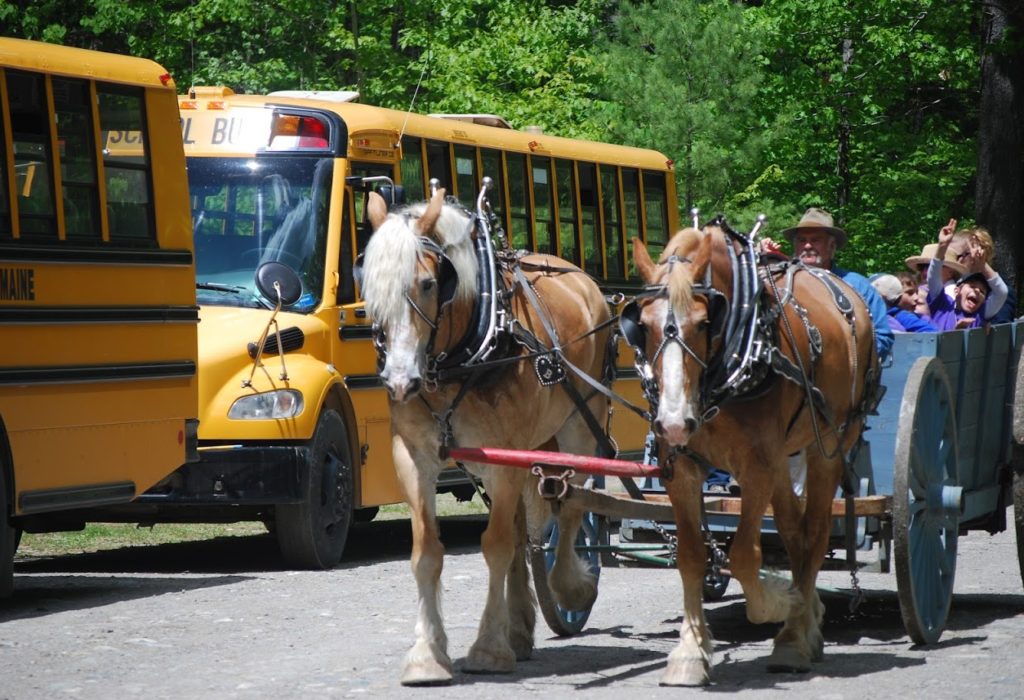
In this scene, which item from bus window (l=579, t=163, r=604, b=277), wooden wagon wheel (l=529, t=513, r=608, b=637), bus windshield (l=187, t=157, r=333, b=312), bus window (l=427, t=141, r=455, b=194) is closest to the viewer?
wooden wagon wheel (l=529, t=513, r=608, b=637)

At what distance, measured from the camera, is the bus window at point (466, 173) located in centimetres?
1454

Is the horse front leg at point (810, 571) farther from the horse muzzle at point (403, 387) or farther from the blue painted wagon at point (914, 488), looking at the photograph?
the horse muzzle at point (403, 387)

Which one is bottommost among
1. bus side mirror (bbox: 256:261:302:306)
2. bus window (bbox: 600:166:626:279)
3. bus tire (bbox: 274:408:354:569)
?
bus tire (bbox: 274:408:354:569)

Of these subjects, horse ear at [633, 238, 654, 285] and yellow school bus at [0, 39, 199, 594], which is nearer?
horse ear at [633, 238, 654, 285]

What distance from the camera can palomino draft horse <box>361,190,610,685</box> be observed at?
7352 mm

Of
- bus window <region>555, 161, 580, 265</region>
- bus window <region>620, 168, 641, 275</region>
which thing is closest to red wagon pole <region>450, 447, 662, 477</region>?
bus window <region>555, 161, 580, 265</region>

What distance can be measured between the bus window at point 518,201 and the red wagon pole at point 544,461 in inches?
292

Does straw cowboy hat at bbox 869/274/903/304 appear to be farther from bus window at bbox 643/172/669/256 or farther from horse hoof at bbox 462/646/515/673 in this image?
bus window at bbox 643/172/669/256

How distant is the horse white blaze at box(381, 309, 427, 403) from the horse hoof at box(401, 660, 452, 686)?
3.74 feet

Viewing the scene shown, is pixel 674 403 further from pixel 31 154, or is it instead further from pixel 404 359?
pixel 31 154

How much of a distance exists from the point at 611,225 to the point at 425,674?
32.4 ft

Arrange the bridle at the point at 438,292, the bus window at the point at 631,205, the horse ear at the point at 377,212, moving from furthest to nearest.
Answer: the bus window at the point at 631,205, the horse ear at the point at 377,212, the bridle at the point at 438,292

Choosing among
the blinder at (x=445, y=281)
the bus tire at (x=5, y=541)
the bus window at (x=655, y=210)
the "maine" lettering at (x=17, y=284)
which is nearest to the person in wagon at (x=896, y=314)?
the blinder at (x=445, y=281)

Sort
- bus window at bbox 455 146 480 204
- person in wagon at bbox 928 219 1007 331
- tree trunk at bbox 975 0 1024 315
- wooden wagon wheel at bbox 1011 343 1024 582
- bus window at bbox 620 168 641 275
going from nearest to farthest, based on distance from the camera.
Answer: wooden wagon wheel at bbox 1011 343 1024 582 → person in wagon at bbox 928 219 1007 331 → bus window at bbox 455 146 480 204 → bus window at bbox 620 168 641 275 → tree trunk at bbox 975 0 1024 315
